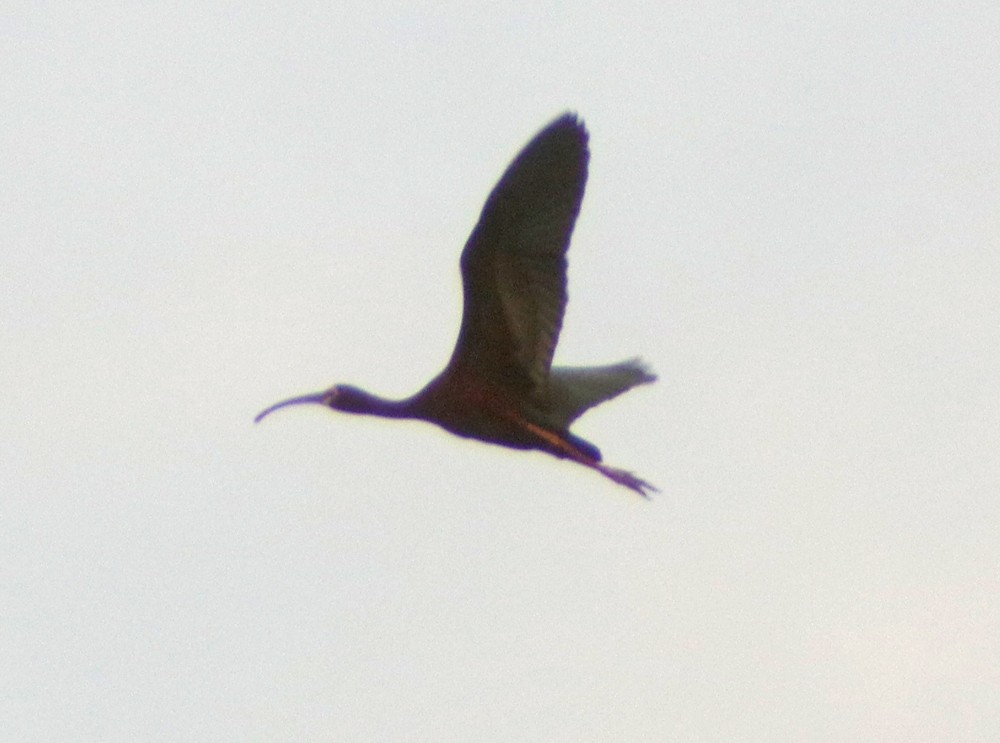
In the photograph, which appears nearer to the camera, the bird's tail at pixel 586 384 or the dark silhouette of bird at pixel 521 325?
the dark silhouette of bird at pixel 521 325

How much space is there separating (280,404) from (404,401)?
5.76 feet

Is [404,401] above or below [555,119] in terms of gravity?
below

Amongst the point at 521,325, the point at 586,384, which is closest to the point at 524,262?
the point at 521,325

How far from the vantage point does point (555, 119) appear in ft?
64.5

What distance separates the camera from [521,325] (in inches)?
811

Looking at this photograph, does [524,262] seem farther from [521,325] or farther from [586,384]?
[586,384]

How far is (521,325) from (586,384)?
1811mm

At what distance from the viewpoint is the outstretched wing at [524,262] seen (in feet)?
64.8

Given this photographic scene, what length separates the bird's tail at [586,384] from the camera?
21344mm

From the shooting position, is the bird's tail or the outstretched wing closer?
the outstretched wing

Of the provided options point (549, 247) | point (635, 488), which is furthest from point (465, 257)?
point (635, 488)

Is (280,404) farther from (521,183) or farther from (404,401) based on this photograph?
(521,183)

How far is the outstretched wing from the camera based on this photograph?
19750 millimetres

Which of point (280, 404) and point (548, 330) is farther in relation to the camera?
point (280, 404)
